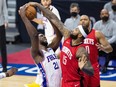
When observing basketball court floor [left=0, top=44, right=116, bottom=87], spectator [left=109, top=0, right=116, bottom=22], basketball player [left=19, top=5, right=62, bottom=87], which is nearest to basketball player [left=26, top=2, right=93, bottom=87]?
basketball player [left=19, top=5, right=62, bottom=87]

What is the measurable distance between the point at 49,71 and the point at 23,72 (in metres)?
4.47

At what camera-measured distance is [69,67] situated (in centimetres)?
523

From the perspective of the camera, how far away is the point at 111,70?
9594 millimetres

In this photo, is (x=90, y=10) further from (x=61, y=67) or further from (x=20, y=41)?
(x=61, y=67)

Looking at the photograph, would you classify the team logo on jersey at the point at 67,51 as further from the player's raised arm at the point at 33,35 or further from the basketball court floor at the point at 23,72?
the basketball court floor at the point at 23,72

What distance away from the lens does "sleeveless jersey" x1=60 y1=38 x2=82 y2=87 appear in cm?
515

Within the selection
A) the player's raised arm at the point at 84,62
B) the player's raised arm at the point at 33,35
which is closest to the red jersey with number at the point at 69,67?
the player's raised arm at the point at 84,62

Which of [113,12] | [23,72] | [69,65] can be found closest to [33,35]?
[69,65]

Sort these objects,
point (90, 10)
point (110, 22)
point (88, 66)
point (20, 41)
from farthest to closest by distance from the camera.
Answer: point (20, 41) → point (90, 10) → point (110, 22) → point (88, 66)

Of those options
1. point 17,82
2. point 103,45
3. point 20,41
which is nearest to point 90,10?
point 20,41

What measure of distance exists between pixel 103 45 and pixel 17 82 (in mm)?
2839

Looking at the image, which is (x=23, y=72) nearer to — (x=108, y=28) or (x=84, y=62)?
(x=108, y=28)

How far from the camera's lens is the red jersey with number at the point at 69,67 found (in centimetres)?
515

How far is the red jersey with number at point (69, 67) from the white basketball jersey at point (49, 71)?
227mm
